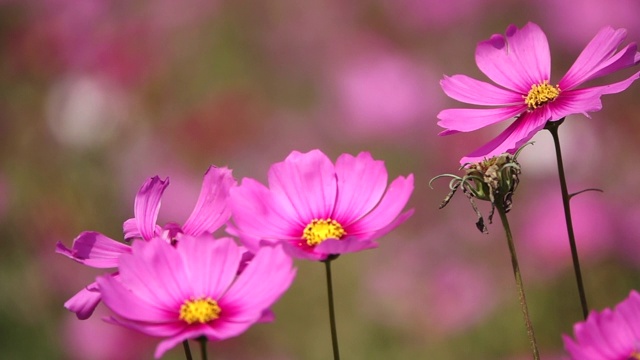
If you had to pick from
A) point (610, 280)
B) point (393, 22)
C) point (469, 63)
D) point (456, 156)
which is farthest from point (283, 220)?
point (393, 22)

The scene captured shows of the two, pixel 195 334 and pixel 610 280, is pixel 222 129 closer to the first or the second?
pixel 610 280

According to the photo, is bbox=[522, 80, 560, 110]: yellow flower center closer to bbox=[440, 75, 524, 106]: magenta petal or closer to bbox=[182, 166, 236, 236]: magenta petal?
bbox=[440, 75, 524, 106]: magenta petal

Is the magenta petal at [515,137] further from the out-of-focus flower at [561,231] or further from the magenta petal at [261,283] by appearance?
the out-of-focus flower at [561,231]

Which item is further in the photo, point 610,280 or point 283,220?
point 610,280

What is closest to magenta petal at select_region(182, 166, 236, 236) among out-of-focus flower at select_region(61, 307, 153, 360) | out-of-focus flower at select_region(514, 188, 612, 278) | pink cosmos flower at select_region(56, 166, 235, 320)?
pink cosmos flower at select_region(56, 166, 235, 320)

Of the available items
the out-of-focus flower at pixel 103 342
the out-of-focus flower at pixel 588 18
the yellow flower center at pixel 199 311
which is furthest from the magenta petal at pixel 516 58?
the out-of-focus flower at pixel 588 18

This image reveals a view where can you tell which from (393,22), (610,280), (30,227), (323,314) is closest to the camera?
(610,280)

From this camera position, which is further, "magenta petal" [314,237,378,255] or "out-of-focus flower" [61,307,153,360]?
"out-of-focus flower" [61,307,153,360]
